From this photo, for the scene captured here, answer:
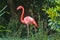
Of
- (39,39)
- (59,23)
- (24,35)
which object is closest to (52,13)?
(59,23)

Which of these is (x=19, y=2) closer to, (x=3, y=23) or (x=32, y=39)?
(x=3, y=23)

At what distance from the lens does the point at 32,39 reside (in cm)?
727

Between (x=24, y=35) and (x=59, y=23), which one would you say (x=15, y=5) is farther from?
(x=59, y=23)

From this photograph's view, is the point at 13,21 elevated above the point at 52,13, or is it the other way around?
the point at 52,13

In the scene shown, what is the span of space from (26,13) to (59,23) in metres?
6.27

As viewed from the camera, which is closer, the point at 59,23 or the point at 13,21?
the point at 59,23

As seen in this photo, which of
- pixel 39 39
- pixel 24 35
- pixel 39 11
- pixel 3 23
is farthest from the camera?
pixel 39 11

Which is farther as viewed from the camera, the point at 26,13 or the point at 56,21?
the point at 26,13

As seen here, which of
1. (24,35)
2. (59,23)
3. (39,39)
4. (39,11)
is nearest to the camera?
(59,23)

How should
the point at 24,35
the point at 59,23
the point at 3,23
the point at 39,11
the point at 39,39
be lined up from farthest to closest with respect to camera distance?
the point at 39,11
the point at 3,23
the point at 24,35
the point at 39,39
the point at 59,23

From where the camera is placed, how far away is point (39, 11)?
1215 cm

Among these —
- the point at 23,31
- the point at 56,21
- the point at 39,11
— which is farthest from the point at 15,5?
the point at 56,21

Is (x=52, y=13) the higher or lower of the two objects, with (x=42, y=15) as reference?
higher

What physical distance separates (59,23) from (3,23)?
5376mm
